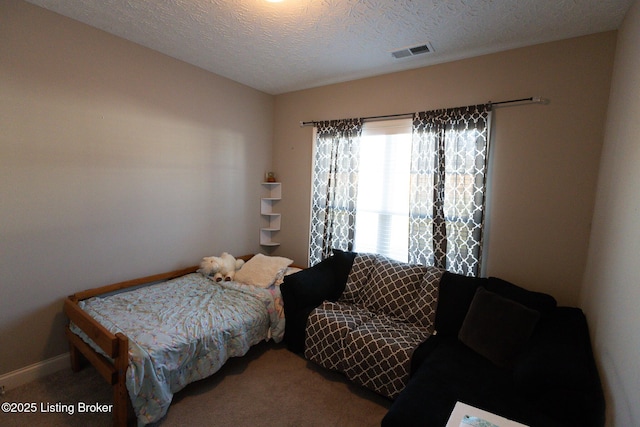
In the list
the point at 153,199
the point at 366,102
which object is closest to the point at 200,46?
the point at 153,199

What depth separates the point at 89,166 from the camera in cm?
239

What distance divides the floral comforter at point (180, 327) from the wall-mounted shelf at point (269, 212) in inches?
42.9

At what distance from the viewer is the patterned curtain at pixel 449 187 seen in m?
2.53

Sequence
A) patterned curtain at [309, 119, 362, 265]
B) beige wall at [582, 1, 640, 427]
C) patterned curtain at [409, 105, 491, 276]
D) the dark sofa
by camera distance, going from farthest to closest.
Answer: patterned curtain at [309, 119, 362, 265] < patterned curtain at [409, 105, 491, 276] < the dark sofa < beige wall at [582, 1, 640, 427]

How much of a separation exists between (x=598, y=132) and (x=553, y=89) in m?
0.45

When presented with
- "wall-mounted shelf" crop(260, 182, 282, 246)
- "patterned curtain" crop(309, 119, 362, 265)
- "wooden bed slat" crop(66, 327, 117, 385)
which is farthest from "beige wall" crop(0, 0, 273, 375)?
"patterned curtain" crop(309, 119, 362, 265)

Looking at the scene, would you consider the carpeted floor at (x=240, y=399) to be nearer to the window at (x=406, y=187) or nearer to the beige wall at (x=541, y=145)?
the window at (x=406, y=187)

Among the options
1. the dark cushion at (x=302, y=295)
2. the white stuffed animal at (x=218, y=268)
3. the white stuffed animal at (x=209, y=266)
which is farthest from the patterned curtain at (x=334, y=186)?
the white stuffed animal at (x=209, y=266)

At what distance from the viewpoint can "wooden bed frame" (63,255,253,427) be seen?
168 cm

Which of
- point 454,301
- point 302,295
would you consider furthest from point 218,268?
point 454,301

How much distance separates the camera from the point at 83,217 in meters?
2.38

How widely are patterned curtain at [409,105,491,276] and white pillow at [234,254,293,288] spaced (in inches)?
54.8

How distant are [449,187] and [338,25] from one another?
1.65 metres

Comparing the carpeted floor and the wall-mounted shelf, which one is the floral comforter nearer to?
the carpeted floor
